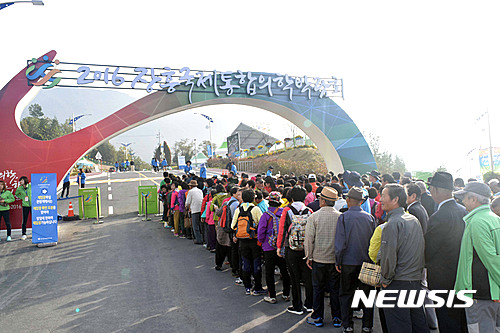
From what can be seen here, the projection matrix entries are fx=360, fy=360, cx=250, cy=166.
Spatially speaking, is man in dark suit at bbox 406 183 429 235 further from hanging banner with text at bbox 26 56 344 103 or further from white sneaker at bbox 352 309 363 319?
hanging banner with text at bbox 26 56 344 103

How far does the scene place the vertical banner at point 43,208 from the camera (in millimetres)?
11109

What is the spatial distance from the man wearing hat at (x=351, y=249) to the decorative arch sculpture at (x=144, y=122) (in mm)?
12017

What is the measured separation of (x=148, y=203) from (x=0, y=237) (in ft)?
20.4

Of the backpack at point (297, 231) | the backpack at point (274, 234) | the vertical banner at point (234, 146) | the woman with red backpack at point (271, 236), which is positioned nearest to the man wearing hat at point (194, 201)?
the woman with red backpack at point (271, 236)

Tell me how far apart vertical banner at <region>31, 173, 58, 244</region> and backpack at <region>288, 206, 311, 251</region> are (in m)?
8.73

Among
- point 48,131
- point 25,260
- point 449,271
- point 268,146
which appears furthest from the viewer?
point 48,131

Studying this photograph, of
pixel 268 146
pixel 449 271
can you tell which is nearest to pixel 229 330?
pixel 449 271

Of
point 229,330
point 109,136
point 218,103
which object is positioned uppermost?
point 218,103

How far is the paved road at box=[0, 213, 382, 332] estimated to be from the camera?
5688mm

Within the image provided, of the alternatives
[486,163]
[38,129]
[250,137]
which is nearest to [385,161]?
[486,163]

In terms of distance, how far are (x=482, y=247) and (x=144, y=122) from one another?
46.5 feet

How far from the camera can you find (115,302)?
21.8 ft

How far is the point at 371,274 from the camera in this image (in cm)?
441

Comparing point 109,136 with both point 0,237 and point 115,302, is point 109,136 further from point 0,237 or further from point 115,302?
point 115,302
